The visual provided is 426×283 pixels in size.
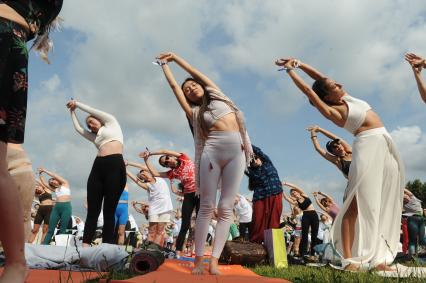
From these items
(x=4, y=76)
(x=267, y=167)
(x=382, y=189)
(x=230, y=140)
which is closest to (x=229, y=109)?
(x=230, y=140)

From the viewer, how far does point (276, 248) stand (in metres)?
6.19

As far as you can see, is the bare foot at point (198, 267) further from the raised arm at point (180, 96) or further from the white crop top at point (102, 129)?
the white crop top at point (102, 129)

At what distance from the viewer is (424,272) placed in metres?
3.35

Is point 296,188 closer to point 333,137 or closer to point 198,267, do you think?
point 333,137

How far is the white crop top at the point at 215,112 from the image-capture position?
437 cm

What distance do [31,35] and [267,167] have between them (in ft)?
18.5

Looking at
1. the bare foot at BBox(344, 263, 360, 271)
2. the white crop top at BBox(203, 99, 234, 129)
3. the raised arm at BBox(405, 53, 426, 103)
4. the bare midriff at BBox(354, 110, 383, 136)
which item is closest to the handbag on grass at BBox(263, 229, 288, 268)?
the bare foot at BBox(344, 263, 360, 271)

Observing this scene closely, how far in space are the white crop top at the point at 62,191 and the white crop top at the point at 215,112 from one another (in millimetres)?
7334

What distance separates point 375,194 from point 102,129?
3.72 m

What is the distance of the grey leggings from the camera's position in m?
4.24

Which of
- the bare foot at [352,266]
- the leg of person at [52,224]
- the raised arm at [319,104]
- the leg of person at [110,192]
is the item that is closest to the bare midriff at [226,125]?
the raised arm at [319,104]

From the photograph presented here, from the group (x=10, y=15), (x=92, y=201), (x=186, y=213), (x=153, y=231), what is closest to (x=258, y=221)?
(x=186, y=213)

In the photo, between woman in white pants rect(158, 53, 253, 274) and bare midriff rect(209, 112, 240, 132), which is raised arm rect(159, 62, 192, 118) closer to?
woman in white pants rect(158, 53, 253, 274)

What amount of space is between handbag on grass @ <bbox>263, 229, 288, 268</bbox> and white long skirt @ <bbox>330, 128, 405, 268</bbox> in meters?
1.44
